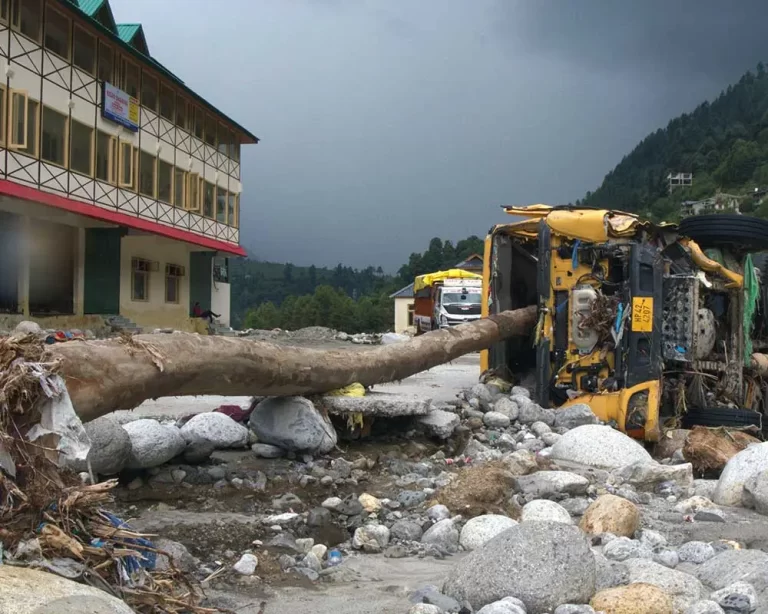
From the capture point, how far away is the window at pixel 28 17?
17.5 meters

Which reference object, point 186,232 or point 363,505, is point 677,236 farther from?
point 186,232

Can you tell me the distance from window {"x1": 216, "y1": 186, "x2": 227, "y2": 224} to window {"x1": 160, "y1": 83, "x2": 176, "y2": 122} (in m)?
4.17

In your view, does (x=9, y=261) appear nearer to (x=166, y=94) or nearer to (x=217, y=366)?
(x=166, y=94)

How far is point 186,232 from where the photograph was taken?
2536cm

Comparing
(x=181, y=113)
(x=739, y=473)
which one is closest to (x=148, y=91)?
(x=181, y=113)

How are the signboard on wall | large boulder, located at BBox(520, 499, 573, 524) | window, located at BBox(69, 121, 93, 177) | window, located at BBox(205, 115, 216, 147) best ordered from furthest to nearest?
window, located at BBox(205, 115, 216, 147) < the signboard on wall < window, located at BBox(69, 121, 93, 177) < large boulder, located at BBox(520, 499, 573, 524)

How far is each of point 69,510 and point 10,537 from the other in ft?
0.80

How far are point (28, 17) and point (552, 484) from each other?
17.8 m

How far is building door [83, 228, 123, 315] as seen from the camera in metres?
21.7

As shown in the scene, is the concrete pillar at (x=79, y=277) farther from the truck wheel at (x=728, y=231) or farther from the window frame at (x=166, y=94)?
the truck wheel at (x=728, y=231)

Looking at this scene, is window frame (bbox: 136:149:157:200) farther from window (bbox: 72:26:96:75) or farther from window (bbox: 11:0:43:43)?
window (bbox: 11:0:43:43)

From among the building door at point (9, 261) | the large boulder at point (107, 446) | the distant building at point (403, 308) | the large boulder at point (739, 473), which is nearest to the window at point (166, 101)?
the building door at point (9, 261)

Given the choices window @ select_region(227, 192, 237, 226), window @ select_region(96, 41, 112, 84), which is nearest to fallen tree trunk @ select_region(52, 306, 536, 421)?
window @ select_region(96, 41, 112, 84)

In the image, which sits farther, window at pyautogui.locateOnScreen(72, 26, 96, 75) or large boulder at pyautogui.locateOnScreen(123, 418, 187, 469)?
window at pyautogui.locateOnScreen(72, 26, 96, 75)
